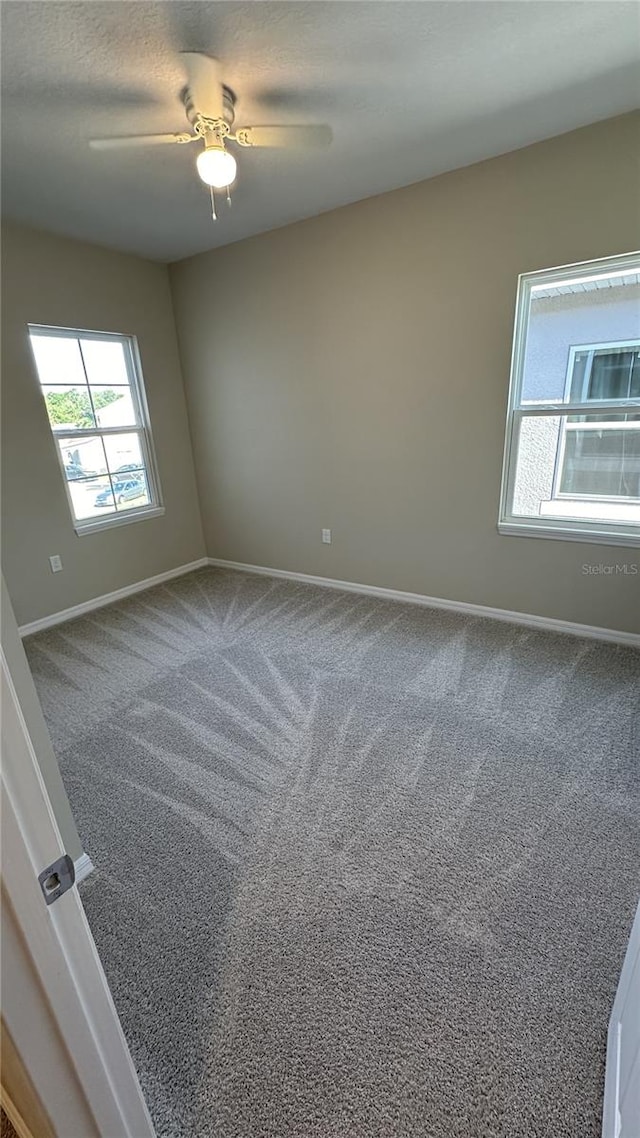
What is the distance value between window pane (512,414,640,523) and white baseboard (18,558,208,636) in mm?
2907

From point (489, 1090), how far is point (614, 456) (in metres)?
2.63

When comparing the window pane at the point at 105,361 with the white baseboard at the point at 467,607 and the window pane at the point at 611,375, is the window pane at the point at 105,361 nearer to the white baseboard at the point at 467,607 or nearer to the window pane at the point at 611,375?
the white baseboard at the point at 467,607

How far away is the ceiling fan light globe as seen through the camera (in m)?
1.74

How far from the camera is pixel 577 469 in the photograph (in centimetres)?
260

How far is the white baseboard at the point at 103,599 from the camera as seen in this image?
10.6ft

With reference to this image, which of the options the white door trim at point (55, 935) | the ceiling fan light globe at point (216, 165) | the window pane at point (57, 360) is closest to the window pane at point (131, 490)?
the window pane at point (57, 360)

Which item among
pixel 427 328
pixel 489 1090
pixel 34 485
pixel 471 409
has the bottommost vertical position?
pixel 489 1090

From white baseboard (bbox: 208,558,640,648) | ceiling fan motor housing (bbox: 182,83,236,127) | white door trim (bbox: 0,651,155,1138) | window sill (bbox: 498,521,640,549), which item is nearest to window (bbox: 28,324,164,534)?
white baseboard (bbox: 208,558,640,648)

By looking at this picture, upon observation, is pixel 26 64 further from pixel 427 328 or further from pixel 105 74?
pixel 427 328

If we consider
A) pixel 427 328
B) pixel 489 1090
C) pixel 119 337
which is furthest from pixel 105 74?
pixel 489 1090

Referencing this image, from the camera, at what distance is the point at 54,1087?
1.86ft

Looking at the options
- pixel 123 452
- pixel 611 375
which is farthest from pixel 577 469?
pixel 123 452

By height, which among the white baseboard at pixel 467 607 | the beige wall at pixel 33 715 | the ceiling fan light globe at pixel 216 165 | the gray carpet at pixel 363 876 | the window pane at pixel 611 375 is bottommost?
the gray carpet at pixel 363 876

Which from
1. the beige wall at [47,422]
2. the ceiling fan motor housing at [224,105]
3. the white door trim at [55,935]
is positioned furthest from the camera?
the beige wall at [47,422]
